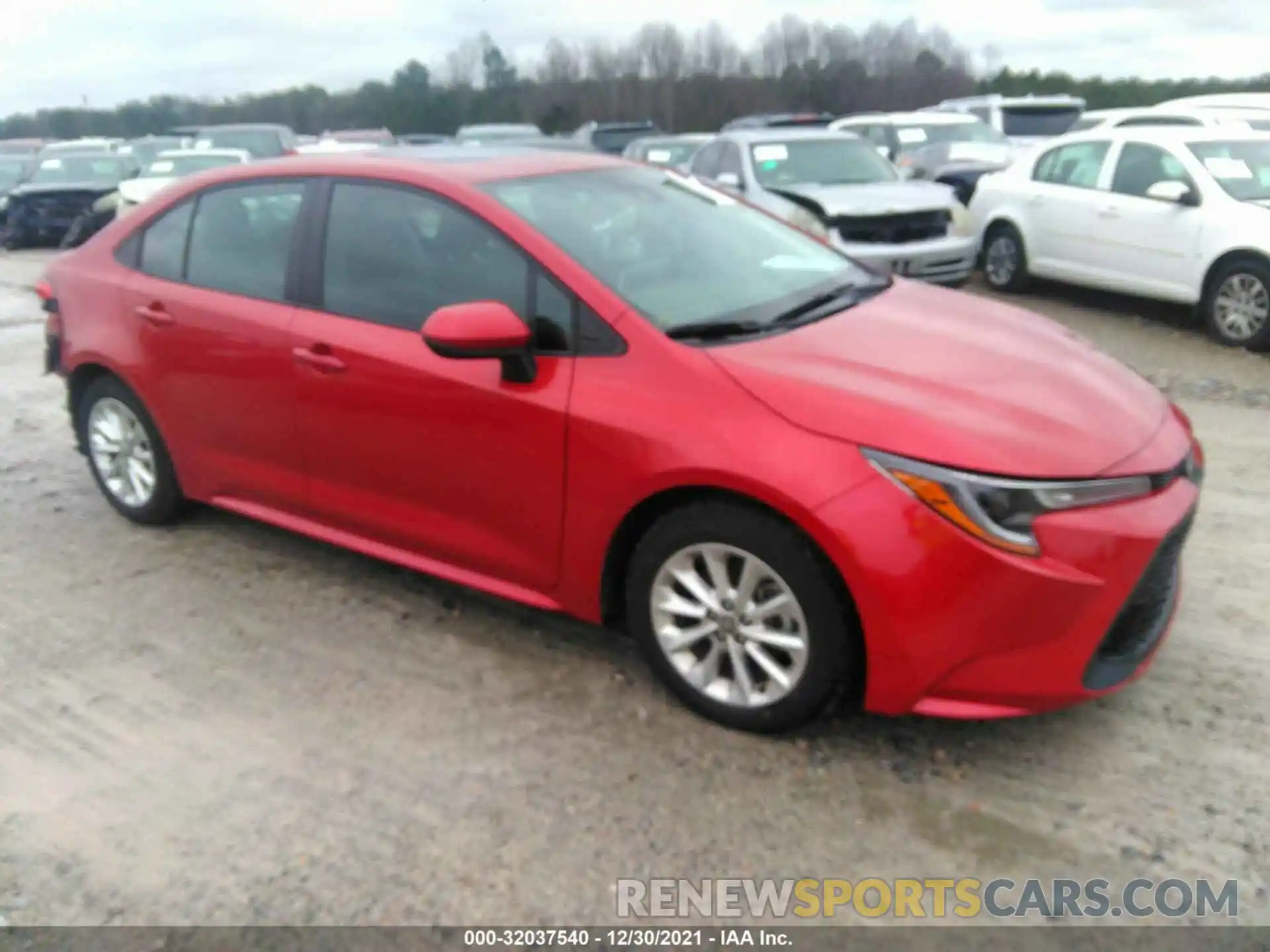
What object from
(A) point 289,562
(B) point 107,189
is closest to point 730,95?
(B) point 107,189

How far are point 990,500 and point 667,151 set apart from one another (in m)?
13.7

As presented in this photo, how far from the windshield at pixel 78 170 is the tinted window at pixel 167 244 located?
1496 cm

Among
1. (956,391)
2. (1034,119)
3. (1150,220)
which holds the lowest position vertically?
(956,391)

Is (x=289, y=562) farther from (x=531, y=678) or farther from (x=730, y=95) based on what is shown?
(x=730, y=95)

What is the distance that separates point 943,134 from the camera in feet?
49.9

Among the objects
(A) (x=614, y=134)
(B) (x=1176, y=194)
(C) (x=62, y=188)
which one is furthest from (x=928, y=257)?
(A) (x=614, y=134)

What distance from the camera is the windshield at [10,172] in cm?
2002

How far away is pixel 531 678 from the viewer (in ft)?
12.1

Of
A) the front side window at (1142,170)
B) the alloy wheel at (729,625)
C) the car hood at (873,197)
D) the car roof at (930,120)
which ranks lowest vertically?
the alloy wheel at (729,625)

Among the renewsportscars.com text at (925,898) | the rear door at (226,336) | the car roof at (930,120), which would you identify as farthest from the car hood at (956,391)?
the car roof at (930,120)

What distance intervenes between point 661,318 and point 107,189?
54.6 feet

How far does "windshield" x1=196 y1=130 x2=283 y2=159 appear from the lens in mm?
18531

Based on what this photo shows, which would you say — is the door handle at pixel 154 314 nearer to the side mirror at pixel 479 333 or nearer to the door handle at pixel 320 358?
the door handle at pixel 320 358

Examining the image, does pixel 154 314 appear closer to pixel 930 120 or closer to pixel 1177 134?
pixel 1177 134
